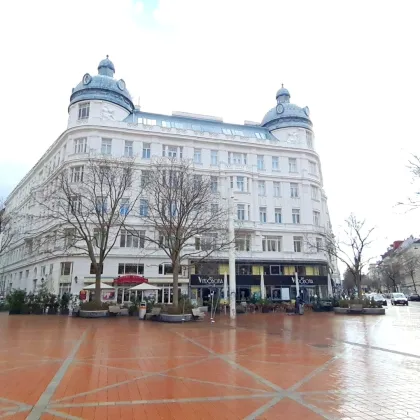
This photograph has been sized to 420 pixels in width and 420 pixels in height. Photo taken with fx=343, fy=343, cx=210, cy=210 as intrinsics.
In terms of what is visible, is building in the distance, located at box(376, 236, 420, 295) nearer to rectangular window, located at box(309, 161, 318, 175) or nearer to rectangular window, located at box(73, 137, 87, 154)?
rectangular window, located at box(309, 161, 318, 175)

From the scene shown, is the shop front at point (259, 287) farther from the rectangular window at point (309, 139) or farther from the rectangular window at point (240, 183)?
the rectangular window at point (309, 139)

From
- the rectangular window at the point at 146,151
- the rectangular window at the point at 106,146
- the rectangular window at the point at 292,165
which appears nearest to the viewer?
the rectangular window at the point at 106,146

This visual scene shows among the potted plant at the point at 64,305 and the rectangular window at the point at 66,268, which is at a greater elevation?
the rectangular window at the point at 66,268

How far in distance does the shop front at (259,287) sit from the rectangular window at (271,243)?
3.44 metres

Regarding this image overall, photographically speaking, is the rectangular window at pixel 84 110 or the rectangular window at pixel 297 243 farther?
the rectangular window at pixel 297 243

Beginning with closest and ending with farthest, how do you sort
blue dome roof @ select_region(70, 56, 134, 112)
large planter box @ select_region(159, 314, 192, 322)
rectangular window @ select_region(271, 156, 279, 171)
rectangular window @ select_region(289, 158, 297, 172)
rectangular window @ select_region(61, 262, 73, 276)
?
large planter box @ select_region(159, 314, 192, 322), rectangular window @ select_region(61, 262, 73, 276), blue dome roof @ select_region(70, 56, 134, 112), rectangular window @ select_region(271, 156, 279, 171), rectangular window @ select_region(289, 158, 297, 172)

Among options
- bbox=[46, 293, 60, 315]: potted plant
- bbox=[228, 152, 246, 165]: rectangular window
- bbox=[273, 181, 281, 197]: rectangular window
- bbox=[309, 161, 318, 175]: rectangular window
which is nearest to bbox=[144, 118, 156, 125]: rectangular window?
bbox=[228, 152, 246, 165]: rectangular window

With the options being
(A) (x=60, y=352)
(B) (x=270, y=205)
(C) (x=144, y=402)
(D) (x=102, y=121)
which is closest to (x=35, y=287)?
(D) (x=102, y=121)

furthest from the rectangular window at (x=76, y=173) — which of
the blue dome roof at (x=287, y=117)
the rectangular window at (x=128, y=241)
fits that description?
the blue dome roof at (x=287, y=117)

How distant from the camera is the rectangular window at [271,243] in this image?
41500 millimetres

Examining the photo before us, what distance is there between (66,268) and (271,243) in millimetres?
23419

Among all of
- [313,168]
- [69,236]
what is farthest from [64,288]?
[313,168]

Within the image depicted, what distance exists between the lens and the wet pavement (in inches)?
214

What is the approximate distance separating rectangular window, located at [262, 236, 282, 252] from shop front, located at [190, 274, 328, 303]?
11.3 feet
